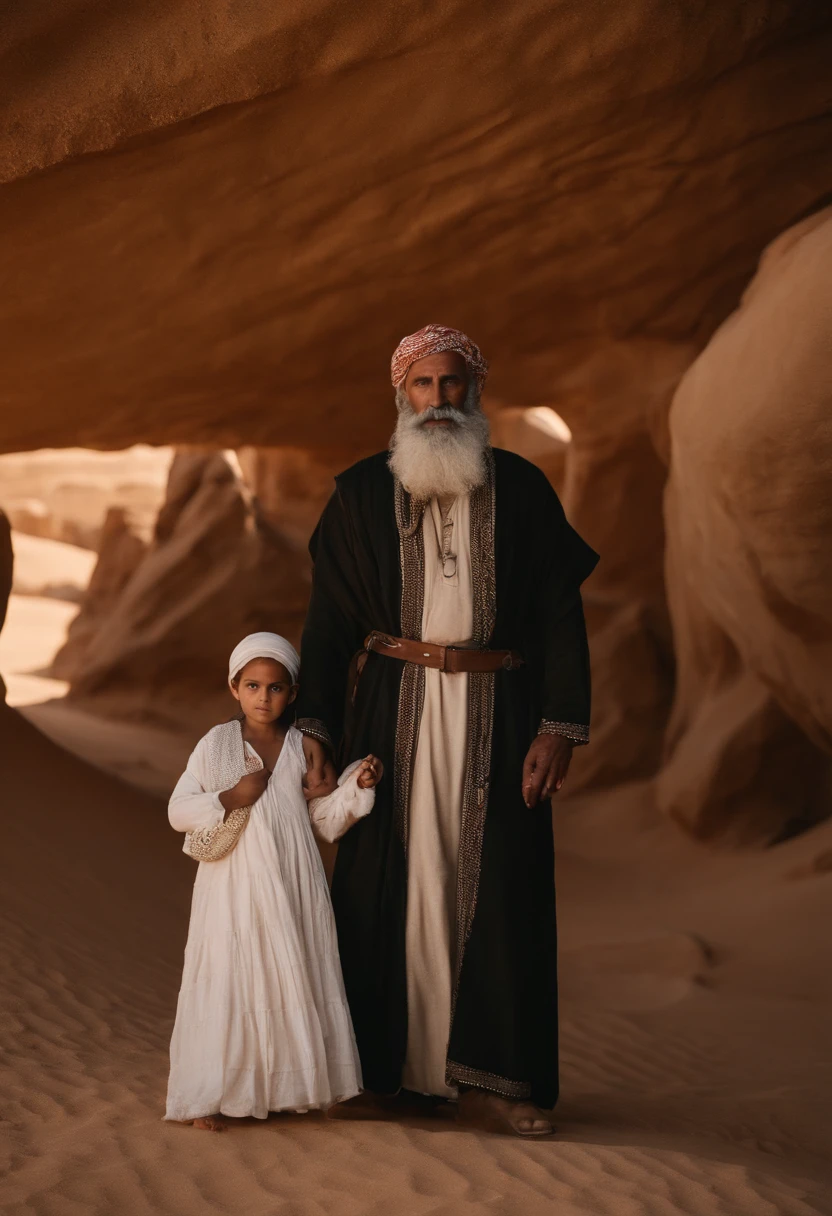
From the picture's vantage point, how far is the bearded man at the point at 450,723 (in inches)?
146

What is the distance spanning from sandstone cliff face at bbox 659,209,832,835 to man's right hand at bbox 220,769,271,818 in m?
3.36

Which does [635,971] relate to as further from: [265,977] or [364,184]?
[364,184]

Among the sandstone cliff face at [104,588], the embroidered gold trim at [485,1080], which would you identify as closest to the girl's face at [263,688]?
the embroidered gold trim at [485,1080]

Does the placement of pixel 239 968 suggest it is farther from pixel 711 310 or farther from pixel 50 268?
pixel 711 310

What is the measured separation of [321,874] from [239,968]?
337 mm

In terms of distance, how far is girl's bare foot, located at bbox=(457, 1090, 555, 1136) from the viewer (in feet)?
12.0

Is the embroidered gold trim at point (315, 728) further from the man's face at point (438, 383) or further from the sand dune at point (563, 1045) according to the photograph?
the sand dune at point (563, 1045)

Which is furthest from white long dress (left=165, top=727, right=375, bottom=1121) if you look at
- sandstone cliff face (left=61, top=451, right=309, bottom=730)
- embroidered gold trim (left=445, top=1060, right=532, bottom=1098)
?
sandstone cliff face (left=61, top=451, right=309, bottom=730)

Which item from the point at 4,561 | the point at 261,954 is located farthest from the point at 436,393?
the point at 4,561

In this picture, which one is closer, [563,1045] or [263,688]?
[263,688]

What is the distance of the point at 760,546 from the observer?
6.64 meters

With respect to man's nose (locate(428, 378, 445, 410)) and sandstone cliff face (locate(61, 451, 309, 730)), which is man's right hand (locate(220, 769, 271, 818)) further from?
sandstone cliff face (locate(61, 451, 309, 730))

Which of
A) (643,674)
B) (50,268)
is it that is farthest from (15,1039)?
(643,674)

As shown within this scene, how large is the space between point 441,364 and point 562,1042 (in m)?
3.26
